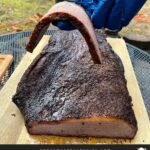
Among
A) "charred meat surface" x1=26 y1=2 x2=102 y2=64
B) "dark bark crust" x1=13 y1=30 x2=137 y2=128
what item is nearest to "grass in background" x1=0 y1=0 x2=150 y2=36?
"dark bark crust" x1=13 y1=30 x2=137 y2=128

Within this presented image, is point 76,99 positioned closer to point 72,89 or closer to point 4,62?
point 72,89

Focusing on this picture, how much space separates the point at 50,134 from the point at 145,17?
574cm

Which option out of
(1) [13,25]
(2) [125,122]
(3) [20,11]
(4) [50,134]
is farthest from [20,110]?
(3) [20,11]

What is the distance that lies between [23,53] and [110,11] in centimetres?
109

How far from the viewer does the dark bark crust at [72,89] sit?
8.64 ft

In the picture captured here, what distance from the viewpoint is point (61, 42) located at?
3469 millimetres

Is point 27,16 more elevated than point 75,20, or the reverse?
point 75,20

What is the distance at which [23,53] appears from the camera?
4.11m

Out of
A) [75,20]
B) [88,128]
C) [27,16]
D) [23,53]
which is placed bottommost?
[27,16]

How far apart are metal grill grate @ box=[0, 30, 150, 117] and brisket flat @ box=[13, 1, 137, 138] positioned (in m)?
0.69

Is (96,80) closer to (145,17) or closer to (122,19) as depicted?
(122,19)

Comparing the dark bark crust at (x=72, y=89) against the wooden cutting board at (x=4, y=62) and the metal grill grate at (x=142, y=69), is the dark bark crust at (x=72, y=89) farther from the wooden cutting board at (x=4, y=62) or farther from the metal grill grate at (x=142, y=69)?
the metal grill grate at (x=142, y=69)

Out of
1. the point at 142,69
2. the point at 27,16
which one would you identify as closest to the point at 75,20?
the point at 142,69

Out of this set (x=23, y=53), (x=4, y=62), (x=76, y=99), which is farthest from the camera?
(x=23, y=53)
